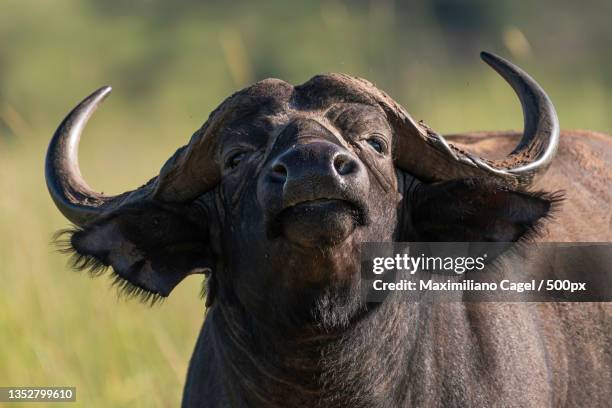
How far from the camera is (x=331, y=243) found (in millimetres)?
5215

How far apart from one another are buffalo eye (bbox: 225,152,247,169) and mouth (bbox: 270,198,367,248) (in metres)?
0.54

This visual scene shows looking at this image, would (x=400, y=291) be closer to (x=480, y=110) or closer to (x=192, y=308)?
(x=192, y=308)

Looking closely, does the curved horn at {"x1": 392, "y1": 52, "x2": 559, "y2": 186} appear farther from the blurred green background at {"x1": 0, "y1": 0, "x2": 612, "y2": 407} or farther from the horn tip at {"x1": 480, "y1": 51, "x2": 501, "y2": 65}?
the blurred green background at {"x1": 0, "y1": 0, "x2": 612, "y2": 407}

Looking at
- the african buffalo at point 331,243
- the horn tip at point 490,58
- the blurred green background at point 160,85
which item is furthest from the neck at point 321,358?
the blurred green background at point 160,85

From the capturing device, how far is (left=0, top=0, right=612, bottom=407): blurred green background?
32.1 feet

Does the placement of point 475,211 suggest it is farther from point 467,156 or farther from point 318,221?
point 318,221

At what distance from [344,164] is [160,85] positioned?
95.5 ft

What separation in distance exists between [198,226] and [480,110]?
32.4 feet

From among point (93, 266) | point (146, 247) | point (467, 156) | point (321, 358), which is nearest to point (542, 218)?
point (467, 156)

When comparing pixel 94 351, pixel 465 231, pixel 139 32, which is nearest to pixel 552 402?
pixel 465 231

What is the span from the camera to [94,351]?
9.82 meters

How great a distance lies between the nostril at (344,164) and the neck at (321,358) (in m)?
0.83

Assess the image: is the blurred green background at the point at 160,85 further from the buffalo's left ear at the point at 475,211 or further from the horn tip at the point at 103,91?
the buffalo's left ear at the point at 475,211

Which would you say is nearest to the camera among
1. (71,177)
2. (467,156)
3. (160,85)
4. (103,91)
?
(467,156)
